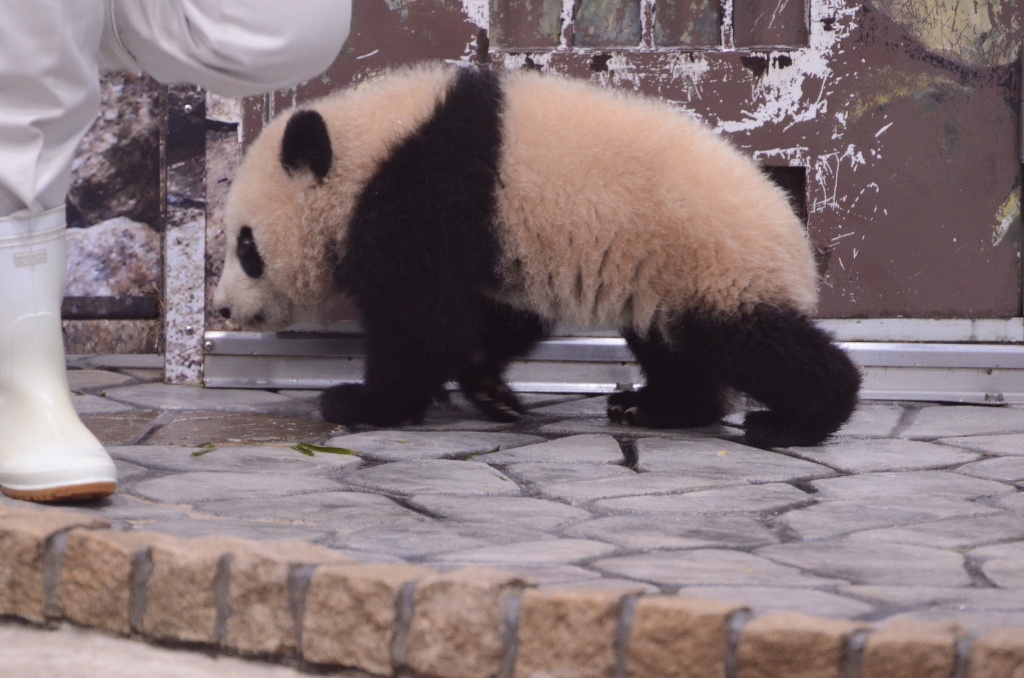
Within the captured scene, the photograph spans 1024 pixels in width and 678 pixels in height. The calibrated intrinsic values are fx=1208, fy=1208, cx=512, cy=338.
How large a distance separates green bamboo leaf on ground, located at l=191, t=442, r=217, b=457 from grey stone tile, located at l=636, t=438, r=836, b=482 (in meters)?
1.10

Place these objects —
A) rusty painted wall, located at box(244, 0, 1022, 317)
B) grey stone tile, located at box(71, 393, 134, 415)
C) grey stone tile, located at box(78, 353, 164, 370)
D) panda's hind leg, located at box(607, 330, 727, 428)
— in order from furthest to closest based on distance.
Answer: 1. grey stone tile, located at box(78, 353, 164, 370)
2. rusty painted wall, located at box(244, 0, 1022, 317)
3. grey stone tile, located at box(71, 393, 134, 415)
4. panda's hind leg, located at box(607, 330, 727, 428)

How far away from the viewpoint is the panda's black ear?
137 inches

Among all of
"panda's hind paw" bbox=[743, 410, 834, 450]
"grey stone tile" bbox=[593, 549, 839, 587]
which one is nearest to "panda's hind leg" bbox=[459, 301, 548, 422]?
"panda's hind paw" bbox=[743, 410, 834, 450]

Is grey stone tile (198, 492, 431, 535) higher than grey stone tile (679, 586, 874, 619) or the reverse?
higher

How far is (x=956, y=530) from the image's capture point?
2338mm

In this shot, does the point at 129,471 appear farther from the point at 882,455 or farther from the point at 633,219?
the point at 882,455

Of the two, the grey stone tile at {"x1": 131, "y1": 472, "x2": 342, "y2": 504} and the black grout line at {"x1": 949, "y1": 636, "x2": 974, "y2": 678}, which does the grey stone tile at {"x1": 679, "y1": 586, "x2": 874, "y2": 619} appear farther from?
the grey stone tile at {"x1": 131, "y1": 472, "x2": 342, "y2": 504}

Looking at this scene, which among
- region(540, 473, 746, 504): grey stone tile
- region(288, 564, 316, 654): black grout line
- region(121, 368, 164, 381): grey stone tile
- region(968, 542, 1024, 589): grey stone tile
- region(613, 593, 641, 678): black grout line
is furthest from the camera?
region(121, 368, 164, 381): grey stone tile

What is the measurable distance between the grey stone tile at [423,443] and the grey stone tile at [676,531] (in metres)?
0.84

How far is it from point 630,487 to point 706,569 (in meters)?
0.76

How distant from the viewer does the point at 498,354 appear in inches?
157

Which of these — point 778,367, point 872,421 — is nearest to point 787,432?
point 778,367

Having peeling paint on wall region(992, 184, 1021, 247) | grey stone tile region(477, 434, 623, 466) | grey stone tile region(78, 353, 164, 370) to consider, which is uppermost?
peeling paint on wall region(992, 184, 1021, 247)

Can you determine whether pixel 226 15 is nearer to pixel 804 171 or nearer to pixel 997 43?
pixel 804 171
